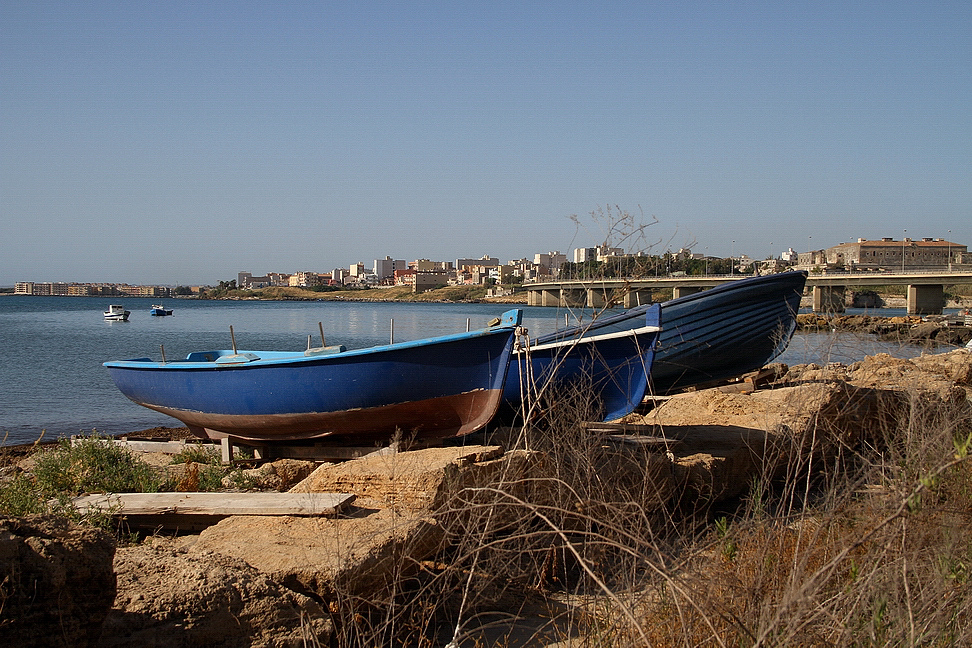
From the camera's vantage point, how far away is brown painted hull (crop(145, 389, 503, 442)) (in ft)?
31.3

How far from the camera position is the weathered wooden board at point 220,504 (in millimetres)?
5770

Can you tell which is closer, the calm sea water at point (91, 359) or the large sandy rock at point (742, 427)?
the large sandy rock at point (742, 427)

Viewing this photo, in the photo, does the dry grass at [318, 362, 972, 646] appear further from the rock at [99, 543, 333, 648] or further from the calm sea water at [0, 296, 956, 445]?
the calm sea water at [0, 296, 956, 445]

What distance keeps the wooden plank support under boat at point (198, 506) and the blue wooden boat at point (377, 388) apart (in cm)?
343

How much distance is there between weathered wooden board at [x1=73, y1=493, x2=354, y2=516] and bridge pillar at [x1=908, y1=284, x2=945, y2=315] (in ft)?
203

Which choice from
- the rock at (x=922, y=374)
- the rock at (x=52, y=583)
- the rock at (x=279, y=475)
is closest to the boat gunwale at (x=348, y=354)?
the rock at (x=279, y=475)

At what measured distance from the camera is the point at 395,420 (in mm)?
9625

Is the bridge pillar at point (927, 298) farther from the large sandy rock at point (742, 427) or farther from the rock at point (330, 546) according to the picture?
the rock at point (330, 546)

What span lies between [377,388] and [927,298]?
61315 mm

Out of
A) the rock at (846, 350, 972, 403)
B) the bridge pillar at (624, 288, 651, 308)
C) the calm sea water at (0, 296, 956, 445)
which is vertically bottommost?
the calm sea water at (0, 296, 956, 445)

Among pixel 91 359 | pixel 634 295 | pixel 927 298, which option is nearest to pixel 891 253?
pixel 927 298

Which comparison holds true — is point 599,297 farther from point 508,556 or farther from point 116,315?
point 116,315

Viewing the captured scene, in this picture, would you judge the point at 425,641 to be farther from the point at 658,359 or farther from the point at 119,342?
the point at 119,342

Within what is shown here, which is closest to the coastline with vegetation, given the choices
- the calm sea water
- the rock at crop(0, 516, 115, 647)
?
the rock at crop(0, 516, 115, 647)
